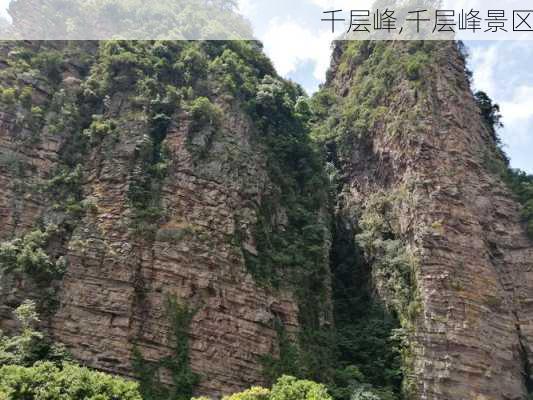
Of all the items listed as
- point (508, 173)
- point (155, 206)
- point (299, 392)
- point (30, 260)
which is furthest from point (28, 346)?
point (508, 173)

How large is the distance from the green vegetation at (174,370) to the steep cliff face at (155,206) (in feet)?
0.37

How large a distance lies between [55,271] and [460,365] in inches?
527

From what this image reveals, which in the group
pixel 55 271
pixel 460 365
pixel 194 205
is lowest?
pixel 460 365

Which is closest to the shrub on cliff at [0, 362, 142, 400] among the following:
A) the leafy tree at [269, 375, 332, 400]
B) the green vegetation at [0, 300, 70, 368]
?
the green vegetation at [0, 300, 70, 368]

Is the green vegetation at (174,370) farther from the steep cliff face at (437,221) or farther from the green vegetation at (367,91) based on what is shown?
the green vegetation at (367,91)

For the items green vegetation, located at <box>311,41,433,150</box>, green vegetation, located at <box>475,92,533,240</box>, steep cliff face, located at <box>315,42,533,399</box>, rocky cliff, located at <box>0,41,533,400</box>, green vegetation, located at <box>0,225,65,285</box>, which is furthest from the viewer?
green vegetation, located at <box>311,41,433,150</box>

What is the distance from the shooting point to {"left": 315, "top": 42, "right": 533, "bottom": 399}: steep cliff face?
18.0 m

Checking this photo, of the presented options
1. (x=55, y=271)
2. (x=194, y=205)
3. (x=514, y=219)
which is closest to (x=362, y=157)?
(x=514, y=219)

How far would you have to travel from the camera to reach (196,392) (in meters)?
16.3

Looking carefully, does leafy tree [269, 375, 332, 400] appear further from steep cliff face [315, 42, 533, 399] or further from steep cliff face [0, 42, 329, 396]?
steep cliff face [315, 42, 533, 399]

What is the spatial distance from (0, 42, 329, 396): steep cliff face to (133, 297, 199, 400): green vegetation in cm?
11

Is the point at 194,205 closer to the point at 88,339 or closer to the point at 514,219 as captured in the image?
the point at 88,339

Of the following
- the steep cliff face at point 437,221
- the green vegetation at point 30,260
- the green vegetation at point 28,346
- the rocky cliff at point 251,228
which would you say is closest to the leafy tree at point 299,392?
the rocky cliff at point 251,228

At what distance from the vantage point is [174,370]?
16.5m
